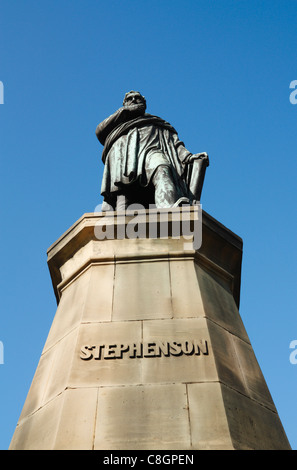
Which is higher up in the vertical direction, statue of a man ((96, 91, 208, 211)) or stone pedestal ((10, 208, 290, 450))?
statue of a man ((96, 91, 208, 211))

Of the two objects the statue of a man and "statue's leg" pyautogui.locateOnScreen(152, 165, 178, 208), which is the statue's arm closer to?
the statue of a man

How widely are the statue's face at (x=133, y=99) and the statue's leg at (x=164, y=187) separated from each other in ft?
11.1

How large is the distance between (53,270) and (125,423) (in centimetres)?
364

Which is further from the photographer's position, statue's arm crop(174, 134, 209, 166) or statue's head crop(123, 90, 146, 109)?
statue's head crop(123, 90, 146, 109)

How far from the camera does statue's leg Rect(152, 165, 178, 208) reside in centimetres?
880

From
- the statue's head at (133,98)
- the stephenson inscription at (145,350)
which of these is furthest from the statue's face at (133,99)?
the stephenson inscription at (145,350)

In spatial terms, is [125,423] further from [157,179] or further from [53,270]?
[157,179]

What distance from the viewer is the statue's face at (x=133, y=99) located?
12398 mm

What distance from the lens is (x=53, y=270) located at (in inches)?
319

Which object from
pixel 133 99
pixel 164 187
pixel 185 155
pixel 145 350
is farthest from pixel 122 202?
pixel 145 350

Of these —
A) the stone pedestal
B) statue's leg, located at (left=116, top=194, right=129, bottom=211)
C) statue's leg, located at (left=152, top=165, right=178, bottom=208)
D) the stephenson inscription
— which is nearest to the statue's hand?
statue's leg, located at (left=152, top=165, right=178, bottom=208)

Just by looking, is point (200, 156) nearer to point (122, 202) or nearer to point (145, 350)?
point (122, 202)

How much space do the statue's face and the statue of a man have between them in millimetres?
1039
